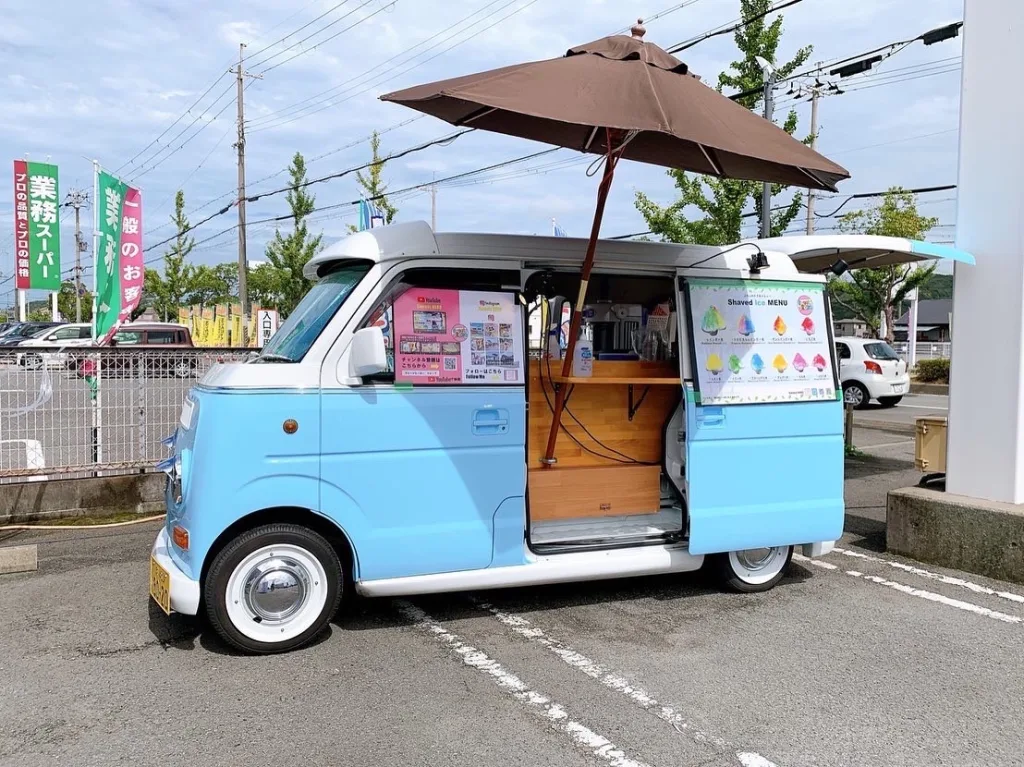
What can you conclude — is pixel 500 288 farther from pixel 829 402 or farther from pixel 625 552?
pixel 829 402

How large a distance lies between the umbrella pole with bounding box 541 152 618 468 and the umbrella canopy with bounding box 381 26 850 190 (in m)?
0.17

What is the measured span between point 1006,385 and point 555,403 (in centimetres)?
314

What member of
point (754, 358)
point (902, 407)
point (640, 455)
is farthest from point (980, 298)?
point (902, 407)

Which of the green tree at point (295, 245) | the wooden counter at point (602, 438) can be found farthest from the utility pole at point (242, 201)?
the wooden counter at point (602, 438)

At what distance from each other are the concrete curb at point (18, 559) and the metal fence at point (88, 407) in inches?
55.5

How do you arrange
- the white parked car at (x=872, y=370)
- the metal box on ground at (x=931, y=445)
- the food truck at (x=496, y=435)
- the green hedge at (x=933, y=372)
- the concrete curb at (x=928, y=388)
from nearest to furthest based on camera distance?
the food truck at (x=496, y=435), the metal box on ground at (x=931, y=445), the white parked car at (x=872, y=370), the concrete curb at (x=928, y=388), the green hedge at (x=933, y=372)

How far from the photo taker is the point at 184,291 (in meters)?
39.5

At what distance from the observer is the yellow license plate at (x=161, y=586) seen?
389cm

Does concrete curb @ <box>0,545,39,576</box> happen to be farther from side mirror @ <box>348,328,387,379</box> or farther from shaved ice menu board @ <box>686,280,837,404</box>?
shaved ice menu board @ <box>686,280,837,404</box>

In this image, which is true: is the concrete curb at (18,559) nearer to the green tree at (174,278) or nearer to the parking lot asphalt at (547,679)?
the parking lot asphalt at (547,679)

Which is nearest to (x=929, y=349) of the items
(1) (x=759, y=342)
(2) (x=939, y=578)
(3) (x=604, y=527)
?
(2) (x=939, y=578)

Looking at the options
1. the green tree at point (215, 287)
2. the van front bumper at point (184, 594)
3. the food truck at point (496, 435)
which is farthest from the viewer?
the green tree at point (215, 287)

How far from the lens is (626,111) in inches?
145

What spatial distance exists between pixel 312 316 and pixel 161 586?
1595mm
